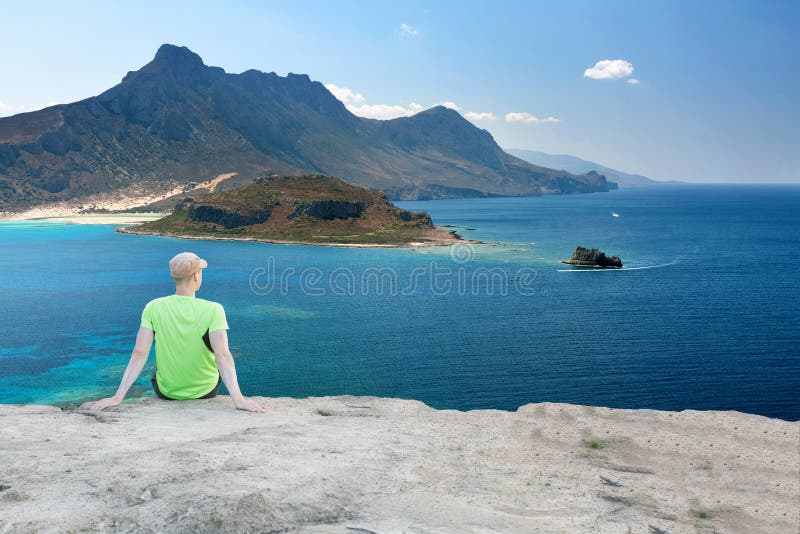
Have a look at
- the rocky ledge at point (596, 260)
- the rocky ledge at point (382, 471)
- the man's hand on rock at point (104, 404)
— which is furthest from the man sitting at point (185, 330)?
the rocky ledge at point (596, 260)

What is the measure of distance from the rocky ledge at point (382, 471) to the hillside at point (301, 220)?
14106cm

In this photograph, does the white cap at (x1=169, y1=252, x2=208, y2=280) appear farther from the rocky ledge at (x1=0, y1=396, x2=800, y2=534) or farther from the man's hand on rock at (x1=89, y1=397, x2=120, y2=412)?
the man's hand on rock at (x1=89, y1=397, x2=120, y2=412)

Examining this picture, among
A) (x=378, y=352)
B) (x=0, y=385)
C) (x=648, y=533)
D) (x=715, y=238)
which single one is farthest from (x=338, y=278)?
(x=715, y=238)

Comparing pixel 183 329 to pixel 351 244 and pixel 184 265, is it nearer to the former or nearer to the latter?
pixel 184 265

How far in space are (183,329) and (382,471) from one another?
16.2ft

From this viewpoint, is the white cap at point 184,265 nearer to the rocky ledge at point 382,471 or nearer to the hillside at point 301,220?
the rocky ledge at point 382,471

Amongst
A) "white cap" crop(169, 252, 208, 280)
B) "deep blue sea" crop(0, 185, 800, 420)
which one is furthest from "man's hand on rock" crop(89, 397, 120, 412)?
"deep blue sea" crop(0, 185, 800, 420)

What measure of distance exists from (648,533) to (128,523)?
8380mm

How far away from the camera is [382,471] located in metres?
11.3

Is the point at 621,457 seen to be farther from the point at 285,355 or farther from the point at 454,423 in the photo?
the point at 285,355

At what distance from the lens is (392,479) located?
10.9 meters

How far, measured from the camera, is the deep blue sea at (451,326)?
44.0 metres

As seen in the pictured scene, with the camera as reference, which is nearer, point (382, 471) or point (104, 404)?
point (382, 471)

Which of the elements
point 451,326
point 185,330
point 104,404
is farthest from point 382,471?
point 451,326
